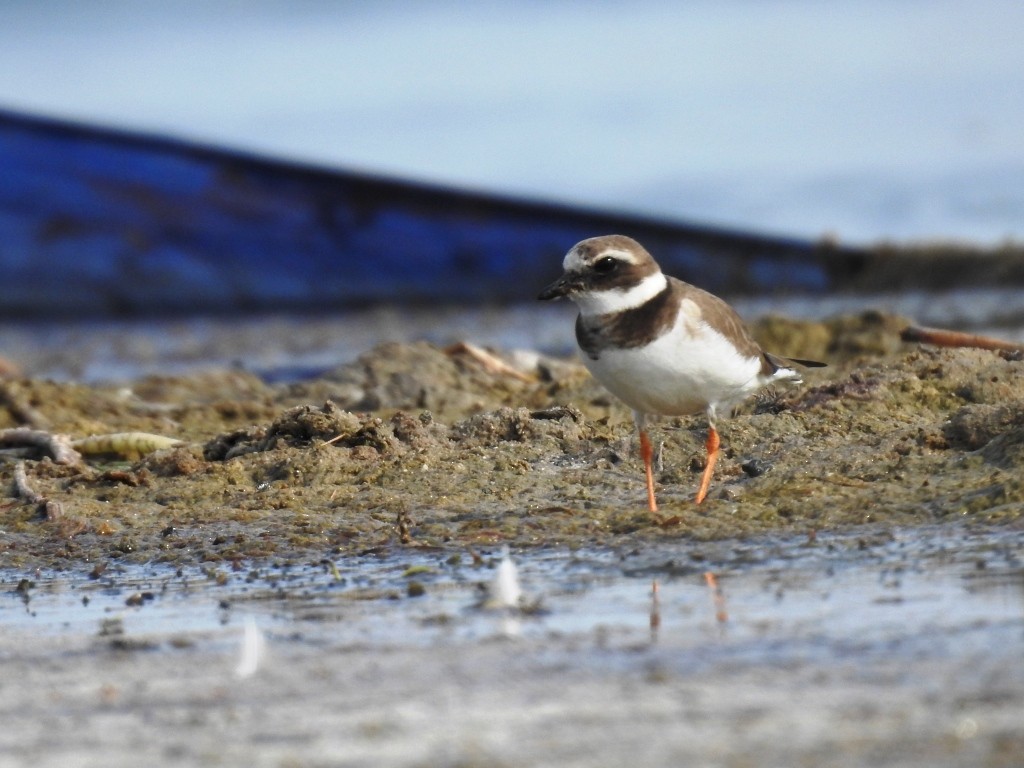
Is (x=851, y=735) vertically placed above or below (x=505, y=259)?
below

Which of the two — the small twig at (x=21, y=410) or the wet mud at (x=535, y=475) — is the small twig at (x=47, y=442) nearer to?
the wet mud at (x=535, y=475)

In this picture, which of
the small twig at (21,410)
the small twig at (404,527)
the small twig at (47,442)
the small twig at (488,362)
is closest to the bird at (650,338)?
the small twig at (404,527)

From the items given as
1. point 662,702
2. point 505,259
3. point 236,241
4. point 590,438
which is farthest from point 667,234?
point 662,702

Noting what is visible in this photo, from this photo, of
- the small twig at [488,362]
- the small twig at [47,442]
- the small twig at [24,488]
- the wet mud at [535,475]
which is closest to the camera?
the wet mud at [535,475]

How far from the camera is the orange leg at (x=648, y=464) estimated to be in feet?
16.6

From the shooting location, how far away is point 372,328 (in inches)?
584

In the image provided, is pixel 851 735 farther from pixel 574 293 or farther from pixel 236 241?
pixel 236 241

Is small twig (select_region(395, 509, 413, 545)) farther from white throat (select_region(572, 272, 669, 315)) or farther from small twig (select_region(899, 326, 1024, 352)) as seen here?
small twig (select_region(899, 326, 1024, 352))

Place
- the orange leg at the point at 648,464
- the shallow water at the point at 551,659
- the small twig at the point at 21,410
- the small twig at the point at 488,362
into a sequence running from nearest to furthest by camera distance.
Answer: the shallow water at the point at 551,659 < the orange leg at the point at 648,464 < the small twig at the point at 21,410 < the small twig at the point at 488,362

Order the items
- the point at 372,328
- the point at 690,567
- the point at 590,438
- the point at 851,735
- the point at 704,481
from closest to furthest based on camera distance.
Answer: the point at 851,735, the point at 690,567, the point at 704,481, the point at 590,438, the point at 372,328

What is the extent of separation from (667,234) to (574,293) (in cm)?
1064

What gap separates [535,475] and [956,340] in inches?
90.0

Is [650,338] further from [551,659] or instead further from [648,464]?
[551,659]

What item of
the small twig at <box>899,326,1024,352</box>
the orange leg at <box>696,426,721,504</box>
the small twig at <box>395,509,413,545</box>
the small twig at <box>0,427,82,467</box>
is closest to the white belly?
the orange leg at <box>696,426,721,504</box>
